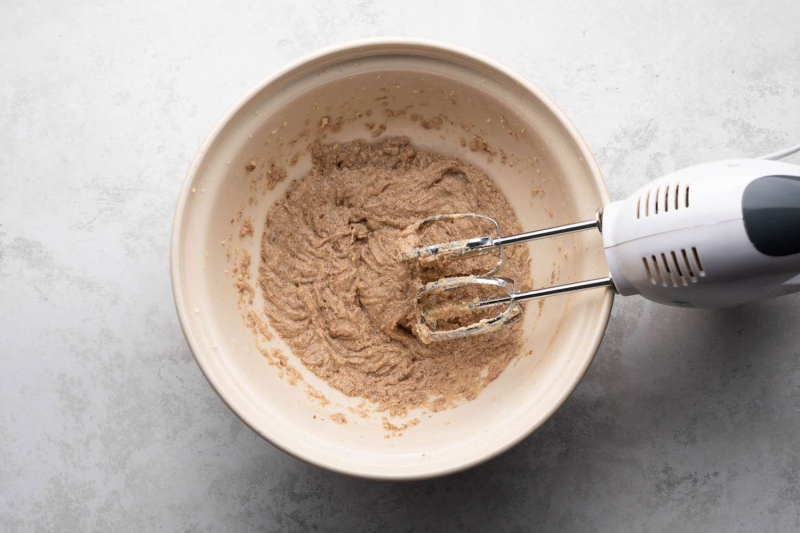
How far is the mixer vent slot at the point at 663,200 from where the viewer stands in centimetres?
145

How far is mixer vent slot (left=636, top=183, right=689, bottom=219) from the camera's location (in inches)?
57.1

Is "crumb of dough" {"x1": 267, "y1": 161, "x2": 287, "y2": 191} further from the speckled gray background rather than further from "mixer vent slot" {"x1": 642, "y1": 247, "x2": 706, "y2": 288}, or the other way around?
"mixer vent slot" {"x1": 642, "y1": 247, "x2": 706, "y2": 288}

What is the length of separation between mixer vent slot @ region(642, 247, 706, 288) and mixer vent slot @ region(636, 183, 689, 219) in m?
0.10

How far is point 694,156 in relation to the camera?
2061mm

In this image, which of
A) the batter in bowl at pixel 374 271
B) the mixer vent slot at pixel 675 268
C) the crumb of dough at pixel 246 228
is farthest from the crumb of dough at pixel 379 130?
the mixer vent slot at pixel 675 268

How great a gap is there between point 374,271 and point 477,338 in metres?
0.39

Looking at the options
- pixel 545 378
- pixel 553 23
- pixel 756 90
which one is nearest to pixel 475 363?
pixel 545 378

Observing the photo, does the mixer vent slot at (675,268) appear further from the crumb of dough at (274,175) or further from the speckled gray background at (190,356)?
the crumb of dough at (274,175)

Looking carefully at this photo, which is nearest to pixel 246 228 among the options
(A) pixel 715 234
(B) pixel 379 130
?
(B) pixel 379 130

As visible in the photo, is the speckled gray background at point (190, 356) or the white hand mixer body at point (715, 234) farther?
the speckled gray background at point (190, 356)

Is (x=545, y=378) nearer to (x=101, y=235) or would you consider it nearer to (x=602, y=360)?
(x=602, y=360)

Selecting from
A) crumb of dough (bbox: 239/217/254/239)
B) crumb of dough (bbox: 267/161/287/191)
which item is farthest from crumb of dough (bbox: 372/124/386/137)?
crumb of dough (bbox: 239/217/254/239)

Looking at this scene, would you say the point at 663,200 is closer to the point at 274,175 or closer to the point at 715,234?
the point at 715,234

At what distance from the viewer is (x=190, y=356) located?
2080mm
